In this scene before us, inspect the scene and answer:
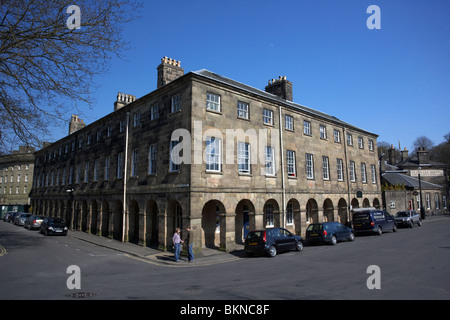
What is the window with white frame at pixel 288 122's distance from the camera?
2281 centimetres

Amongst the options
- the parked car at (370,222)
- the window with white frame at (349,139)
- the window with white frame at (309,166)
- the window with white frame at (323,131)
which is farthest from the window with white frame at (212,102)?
the window with white frame at (349,139)

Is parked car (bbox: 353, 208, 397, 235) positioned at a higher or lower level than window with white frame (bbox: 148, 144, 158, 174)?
lower

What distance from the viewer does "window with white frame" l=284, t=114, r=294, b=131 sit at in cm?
2281

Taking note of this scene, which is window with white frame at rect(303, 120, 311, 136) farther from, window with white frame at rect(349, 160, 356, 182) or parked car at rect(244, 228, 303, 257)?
parked car at rect(244, 228, 303, 257)

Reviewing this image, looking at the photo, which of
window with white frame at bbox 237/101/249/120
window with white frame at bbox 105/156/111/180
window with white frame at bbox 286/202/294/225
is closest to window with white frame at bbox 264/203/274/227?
window with white frame at bbox 286/202/294/225

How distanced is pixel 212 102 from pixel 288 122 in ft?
26.2

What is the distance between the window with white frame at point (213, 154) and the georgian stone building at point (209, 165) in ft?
0.21

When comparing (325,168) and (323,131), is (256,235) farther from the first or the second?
(323,131)

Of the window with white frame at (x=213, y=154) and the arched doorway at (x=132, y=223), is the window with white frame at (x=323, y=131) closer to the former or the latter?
the window with white frame at (x=213, y=154)

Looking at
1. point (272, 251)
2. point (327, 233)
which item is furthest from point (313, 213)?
point (272, 251)

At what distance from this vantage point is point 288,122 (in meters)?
23.1

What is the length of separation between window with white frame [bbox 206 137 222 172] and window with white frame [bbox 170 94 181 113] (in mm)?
2908
